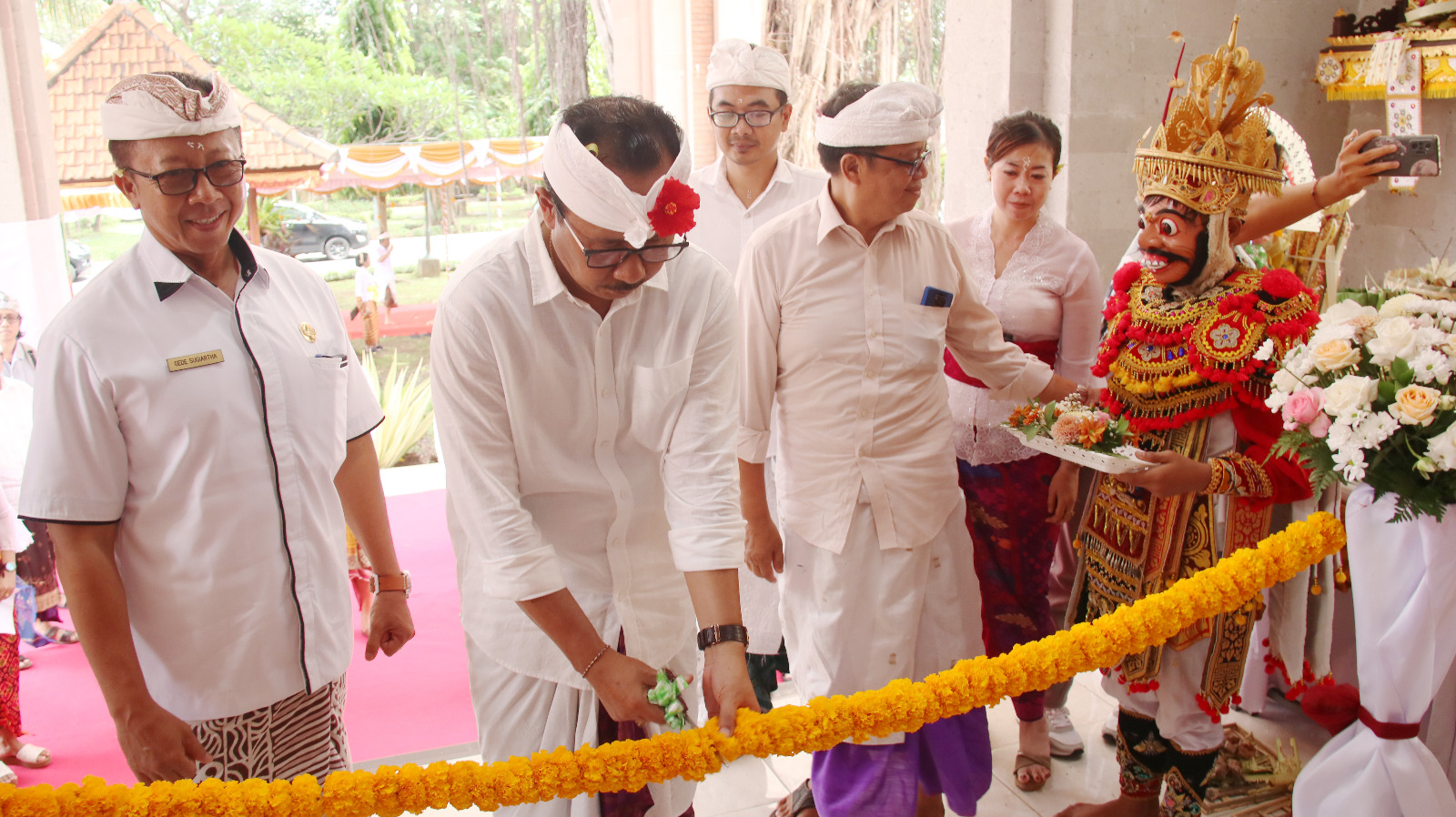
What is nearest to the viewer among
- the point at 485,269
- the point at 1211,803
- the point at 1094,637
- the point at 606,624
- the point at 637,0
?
the point at 485,269

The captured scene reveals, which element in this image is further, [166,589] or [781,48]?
[781,48]

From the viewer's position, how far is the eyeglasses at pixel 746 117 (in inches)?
138

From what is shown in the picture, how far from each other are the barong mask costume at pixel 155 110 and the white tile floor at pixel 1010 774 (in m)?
1.89

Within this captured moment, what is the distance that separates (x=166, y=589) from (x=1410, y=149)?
3360mm

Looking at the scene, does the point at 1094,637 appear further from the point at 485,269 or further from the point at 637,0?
the point at 637,0

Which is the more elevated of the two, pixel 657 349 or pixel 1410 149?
pixel 1410 149

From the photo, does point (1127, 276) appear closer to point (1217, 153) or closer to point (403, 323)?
point (1217, 153)

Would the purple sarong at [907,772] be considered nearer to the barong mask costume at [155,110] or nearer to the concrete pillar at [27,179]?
the barong mask costume at [155,110]

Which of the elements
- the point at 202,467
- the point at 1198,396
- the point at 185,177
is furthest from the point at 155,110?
the point at 1198,396

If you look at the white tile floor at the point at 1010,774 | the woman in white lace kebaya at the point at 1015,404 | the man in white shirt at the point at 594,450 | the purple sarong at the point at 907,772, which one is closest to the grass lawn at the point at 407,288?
the white tile floor at the point at 1010,774

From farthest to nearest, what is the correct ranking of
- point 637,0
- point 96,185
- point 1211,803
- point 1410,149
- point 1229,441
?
point 637,0 → point 96,185 → point 1211,803 → point 1410,149 → point 1229,441

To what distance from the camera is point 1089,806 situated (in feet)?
9.66

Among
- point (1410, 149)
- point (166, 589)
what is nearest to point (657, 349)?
point (166, 589)

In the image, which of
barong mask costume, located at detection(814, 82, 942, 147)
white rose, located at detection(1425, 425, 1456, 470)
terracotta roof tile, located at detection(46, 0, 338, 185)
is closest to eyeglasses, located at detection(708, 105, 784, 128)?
barong mask costume, located at detection(814, 82, 942, 147)
